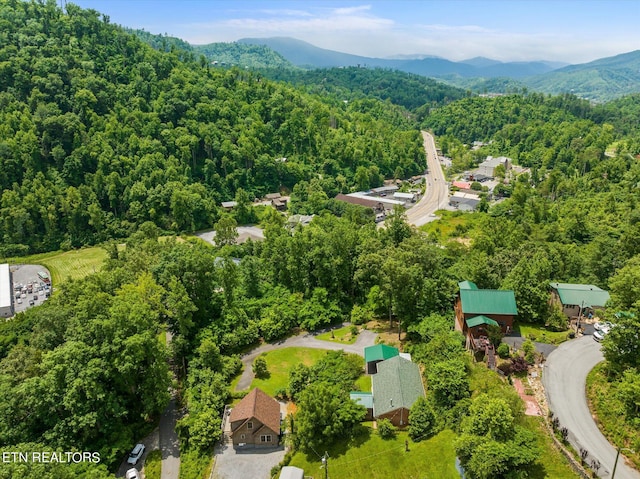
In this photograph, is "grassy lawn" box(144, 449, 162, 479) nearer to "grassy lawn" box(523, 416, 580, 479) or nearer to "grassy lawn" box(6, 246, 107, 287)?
"grassy lawn" box(523, 416, 580, 479)

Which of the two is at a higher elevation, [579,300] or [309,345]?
[579,300]

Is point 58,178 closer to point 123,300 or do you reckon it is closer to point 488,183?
point 123,300

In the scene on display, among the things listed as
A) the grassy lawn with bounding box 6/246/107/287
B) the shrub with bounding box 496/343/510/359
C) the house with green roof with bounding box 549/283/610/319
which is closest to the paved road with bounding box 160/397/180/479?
the shrub with bounding box 496/343/510/359

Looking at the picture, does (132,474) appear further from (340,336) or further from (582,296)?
(582,296)

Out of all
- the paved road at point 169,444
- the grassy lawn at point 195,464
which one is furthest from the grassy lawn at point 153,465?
the grassy lawn at point 195,464

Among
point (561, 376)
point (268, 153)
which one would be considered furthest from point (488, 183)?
point (561, 376)

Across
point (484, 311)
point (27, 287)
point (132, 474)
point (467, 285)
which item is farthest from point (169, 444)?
point (27, 287)

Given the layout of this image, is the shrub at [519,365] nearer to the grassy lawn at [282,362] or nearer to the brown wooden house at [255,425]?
the grassy lawn at [282,362]
